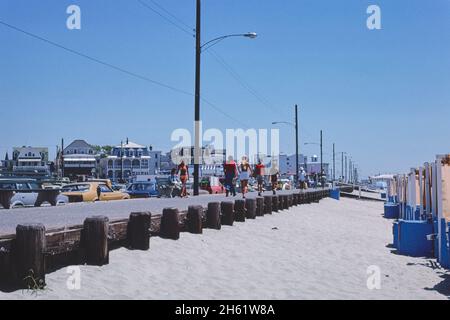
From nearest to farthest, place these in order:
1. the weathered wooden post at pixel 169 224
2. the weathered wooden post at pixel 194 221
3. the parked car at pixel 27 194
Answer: the weathered wooden post at pixel 169 224, the weathered wooden post at pixel 194 221, the parked car at pixel 27 194

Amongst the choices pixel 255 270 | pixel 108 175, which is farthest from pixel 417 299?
pixel 108 175

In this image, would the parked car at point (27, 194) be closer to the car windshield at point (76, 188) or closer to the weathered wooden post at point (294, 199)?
the car windshield at point (76, 188)

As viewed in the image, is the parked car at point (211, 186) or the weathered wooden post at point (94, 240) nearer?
the weathered wooden post at point (94, 240)

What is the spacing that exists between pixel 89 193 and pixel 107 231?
1794cm

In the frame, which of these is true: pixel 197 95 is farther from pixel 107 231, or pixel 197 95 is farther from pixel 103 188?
pixel 107 231

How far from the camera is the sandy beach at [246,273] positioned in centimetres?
795

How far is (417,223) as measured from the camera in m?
14.0

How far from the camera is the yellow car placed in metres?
25.8

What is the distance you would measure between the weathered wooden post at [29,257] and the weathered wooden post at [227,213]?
832 centimetres

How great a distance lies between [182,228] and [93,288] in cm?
534

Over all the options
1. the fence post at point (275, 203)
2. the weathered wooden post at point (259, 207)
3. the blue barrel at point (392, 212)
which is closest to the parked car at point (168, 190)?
the blue barrel at point (392, 212)

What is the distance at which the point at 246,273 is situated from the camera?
9.99 metres
